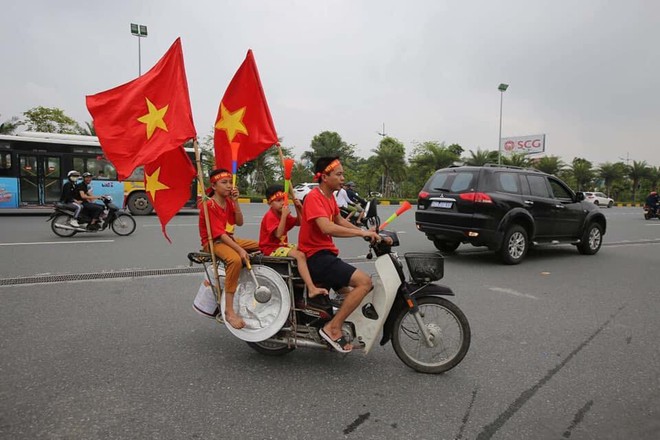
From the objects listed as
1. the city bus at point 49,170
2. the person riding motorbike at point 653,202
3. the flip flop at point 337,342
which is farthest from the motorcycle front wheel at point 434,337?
the person riding motorbike at point 653,202

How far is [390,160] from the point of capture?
36.2 metres

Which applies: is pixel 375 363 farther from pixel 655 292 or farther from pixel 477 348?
pixel 655 292

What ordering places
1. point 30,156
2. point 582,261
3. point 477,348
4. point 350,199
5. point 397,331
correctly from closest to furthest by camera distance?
1. point 397,331
2. point 477,348
3. point 582,261
4. point 350,199
5. point 30,156

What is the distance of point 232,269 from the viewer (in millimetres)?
3324

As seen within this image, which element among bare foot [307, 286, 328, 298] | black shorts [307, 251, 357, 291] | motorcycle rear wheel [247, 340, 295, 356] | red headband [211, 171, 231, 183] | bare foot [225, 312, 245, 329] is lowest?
motorcycle rear wheel [247, 340, 295, 356]

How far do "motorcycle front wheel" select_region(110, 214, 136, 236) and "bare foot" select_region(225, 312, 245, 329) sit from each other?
8.21m

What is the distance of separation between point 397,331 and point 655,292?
15.4ft

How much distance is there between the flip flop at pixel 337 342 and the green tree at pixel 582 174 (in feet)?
184

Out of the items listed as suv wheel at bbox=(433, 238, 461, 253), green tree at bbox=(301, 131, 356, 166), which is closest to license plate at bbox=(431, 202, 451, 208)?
suv wheel at bbox=(433, 238, 461, 253)

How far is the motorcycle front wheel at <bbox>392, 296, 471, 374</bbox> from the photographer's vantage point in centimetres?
326

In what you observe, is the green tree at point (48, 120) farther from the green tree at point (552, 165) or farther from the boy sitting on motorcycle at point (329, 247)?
the green tree at point (552, 165)

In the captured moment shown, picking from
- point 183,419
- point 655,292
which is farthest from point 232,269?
point 655,292

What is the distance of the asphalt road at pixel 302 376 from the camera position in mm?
2578

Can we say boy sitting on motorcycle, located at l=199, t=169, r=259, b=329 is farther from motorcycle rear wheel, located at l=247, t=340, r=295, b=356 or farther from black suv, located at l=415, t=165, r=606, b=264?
black suv, located at l=415, t=165, r=606, b=264
